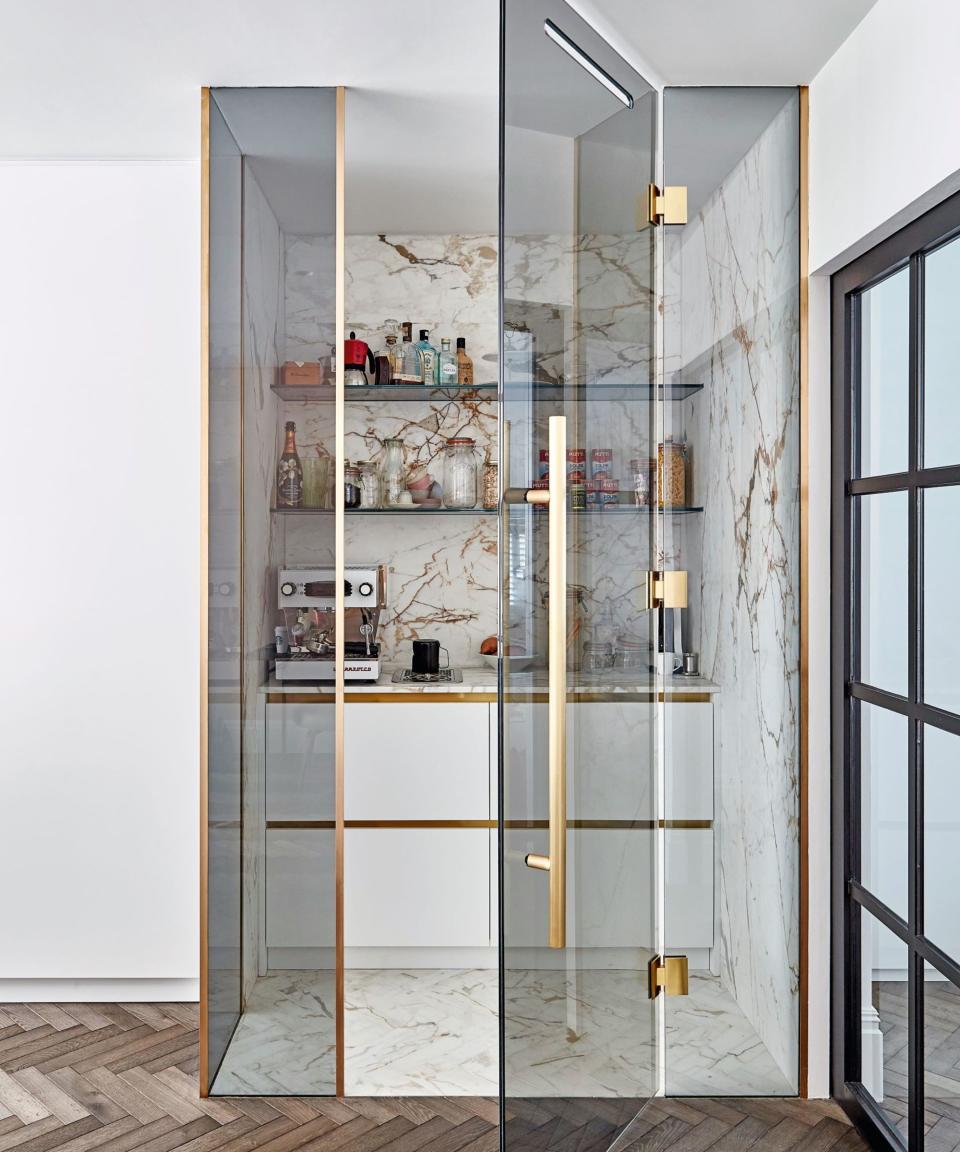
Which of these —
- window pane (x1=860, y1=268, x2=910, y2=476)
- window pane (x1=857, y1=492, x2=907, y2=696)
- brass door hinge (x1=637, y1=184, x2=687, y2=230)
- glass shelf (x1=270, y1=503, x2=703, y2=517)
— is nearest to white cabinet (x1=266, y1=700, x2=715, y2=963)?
glass shelf (x1=270, y1=503, x2=703, y2=517)

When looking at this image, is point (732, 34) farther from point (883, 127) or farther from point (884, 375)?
point (884, 375)

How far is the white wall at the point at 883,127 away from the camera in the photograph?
1754 mm

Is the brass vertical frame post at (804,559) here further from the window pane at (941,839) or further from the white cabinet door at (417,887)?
the white cabinet door at (417,887)

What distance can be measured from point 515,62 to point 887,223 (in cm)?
82

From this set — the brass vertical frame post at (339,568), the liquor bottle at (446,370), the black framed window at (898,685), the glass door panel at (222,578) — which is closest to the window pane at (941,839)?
the black framed window at (898,685)

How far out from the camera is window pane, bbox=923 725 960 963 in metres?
1.87

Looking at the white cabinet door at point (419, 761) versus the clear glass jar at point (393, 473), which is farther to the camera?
the clear glass jar at point (393, 473)

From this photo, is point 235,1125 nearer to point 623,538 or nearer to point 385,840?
point 385,840

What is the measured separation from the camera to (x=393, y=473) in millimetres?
3697

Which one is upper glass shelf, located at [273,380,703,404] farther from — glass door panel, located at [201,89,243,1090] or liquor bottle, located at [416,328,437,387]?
glass door panel, located at [201,89,243,1090]

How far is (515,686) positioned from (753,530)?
3.42 ft

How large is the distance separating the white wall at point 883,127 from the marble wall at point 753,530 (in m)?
0.14

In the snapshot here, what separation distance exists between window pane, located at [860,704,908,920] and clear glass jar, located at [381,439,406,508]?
76.5 inches

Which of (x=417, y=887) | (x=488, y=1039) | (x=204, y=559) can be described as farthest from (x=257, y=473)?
(x=488, y=1039)
